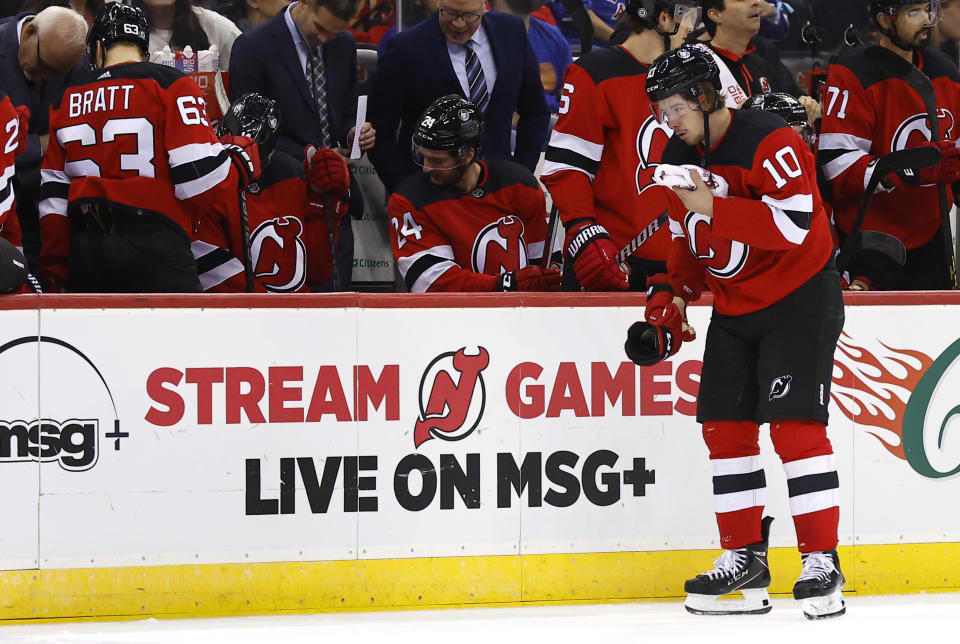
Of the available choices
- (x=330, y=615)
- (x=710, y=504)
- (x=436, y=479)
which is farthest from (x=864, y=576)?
(x=330, y=615)

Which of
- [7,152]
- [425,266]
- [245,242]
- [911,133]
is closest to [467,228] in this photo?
[425,266]

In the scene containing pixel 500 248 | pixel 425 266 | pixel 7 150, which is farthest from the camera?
pixel 500 248

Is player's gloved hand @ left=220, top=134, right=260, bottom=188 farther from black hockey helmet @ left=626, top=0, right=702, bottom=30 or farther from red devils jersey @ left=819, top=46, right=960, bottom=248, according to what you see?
A: red devils jersey @ left=819, top=46, right=960, bottom=248

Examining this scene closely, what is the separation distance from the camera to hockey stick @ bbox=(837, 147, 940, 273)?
3.87m

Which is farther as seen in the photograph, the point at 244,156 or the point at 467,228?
the point at 467,228

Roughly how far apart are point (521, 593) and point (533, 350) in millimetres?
618

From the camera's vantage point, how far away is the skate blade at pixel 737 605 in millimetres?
3129

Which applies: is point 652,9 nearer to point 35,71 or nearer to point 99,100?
point 99,100

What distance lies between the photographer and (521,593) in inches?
129

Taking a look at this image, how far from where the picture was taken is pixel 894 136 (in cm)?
404

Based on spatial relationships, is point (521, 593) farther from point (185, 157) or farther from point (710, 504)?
point (185, 157)

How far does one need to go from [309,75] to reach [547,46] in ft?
3.18

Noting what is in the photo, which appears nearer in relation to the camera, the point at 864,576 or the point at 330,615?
the point at 330,615

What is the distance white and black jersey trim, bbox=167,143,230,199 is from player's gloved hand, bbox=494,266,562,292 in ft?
2.72
